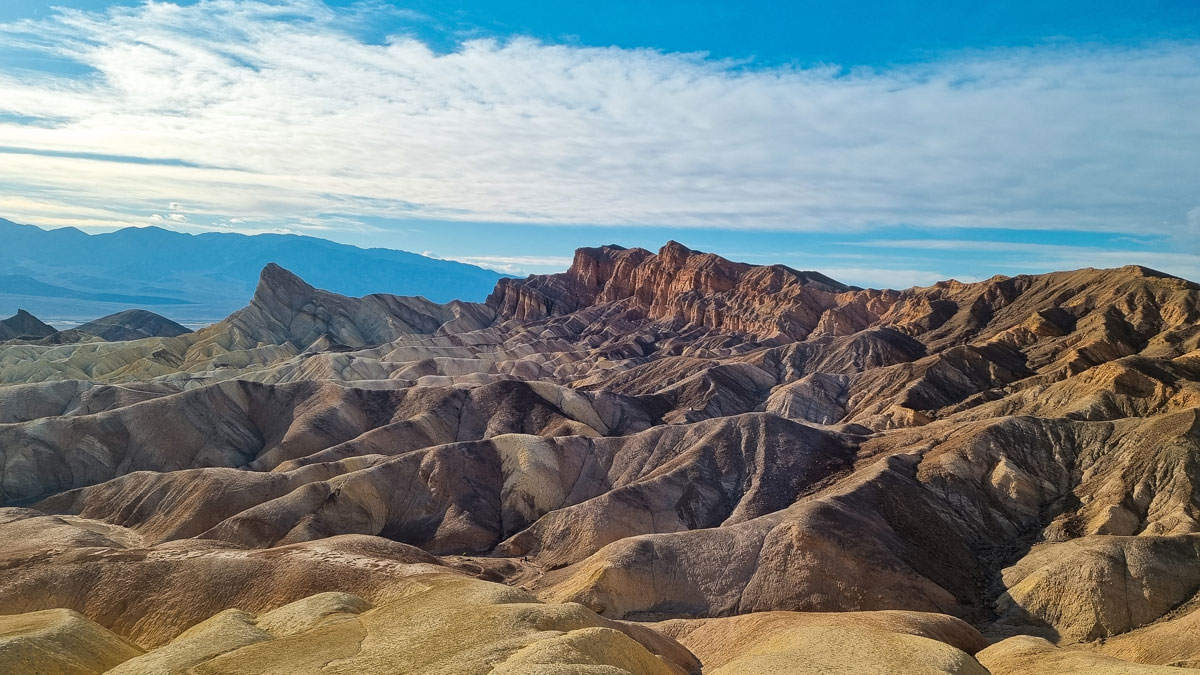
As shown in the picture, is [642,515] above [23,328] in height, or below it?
above

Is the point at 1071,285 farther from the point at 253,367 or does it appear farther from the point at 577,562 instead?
the point at 253,367

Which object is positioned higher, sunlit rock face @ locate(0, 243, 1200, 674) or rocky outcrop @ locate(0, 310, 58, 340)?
sunlit rock face @ locate(0, 243, 1200, 674)

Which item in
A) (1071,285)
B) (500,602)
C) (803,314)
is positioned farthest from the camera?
(803,314)

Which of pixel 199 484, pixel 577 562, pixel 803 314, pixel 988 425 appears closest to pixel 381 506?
pixel 199 484

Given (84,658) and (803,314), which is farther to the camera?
(803,314)

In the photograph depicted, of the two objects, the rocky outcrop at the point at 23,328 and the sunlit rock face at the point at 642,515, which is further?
the rocky outcrop at the point at 23,328

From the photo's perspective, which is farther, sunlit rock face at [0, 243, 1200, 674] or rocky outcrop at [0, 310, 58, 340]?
rocky outcrop at [0, 310, 58, 340]

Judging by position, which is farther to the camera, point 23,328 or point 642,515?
point 23,328

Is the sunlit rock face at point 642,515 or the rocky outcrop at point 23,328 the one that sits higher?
the sunlit rock face at point 642,515
